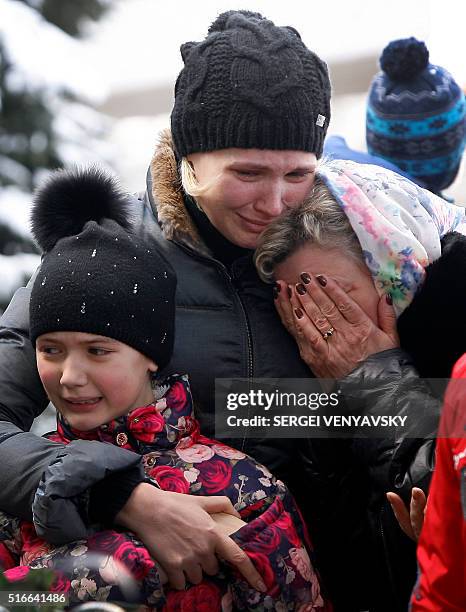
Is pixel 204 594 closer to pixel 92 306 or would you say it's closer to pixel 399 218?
pixel 92 306

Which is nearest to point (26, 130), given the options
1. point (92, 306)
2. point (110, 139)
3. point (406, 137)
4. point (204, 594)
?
point (110, 139)

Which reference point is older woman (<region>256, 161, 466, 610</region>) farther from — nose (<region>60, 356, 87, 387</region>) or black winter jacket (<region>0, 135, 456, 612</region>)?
nose (<region>60, 356, 87, 387</region>)

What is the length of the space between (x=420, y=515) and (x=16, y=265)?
3043 millimetres

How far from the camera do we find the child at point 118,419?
189 centimetres

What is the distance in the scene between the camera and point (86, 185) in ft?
7.31

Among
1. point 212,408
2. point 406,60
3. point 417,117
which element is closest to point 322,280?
point 212,408

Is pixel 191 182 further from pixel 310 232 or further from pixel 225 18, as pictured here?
pixel 225 18

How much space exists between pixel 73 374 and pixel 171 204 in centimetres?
53

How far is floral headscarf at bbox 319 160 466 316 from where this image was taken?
2.18 meters

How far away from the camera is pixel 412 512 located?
1856mm

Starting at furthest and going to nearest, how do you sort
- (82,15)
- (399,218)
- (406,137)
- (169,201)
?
(82,15) → (406,137) → (169,201) → (399,218)

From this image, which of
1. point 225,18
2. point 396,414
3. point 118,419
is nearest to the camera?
point 396,414

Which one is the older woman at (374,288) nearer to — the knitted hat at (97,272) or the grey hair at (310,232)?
the grey hair at (310,232)

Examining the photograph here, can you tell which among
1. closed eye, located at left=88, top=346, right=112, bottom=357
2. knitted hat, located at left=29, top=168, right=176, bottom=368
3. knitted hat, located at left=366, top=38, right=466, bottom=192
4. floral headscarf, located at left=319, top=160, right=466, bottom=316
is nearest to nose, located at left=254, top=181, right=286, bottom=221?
floral headscarf, located at left=319, top=160, right=466, bottom=316
